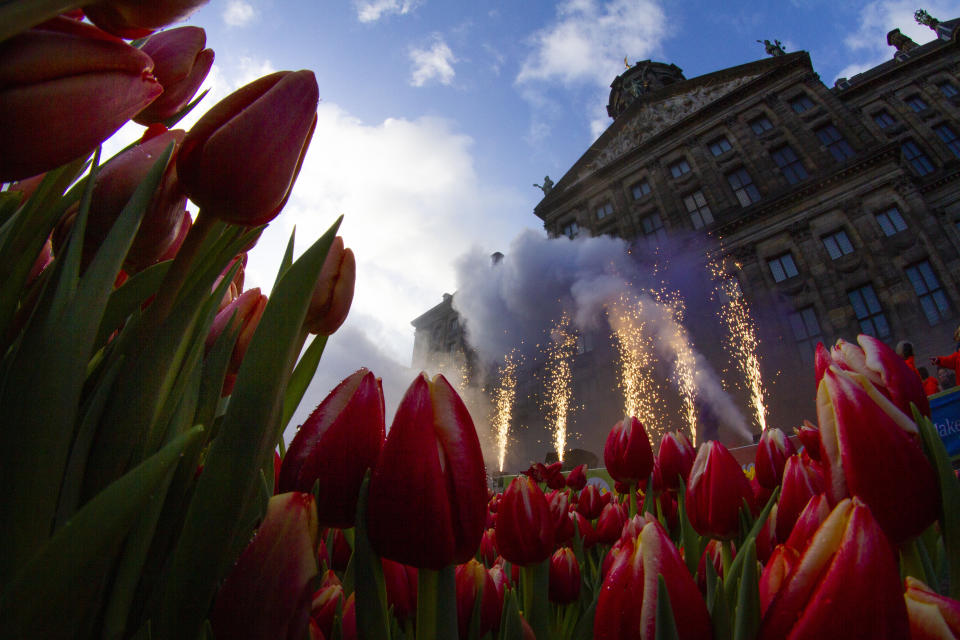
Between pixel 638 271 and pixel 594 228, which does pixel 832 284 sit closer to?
pixel 638 271

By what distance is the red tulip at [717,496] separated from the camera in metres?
0.86

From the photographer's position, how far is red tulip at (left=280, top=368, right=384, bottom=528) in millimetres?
500

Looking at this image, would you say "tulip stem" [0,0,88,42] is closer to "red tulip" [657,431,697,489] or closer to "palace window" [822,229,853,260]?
"red tulip" [657,431,697,489]

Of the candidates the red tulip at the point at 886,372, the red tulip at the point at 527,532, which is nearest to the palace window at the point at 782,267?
the red tulip at the point at 886,372

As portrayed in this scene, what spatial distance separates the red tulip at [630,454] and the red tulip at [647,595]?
915 millimetres

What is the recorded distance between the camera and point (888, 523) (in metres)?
0.50

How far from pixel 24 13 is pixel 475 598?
0.79 metres

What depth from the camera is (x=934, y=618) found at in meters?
0.32

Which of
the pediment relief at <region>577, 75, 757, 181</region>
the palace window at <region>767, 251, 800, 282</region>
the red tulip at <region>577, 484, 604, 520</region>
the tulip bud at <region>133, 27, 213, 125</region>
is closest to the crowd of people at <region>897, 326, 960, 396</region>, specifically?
the red tulip at <region>577, 484, 604, 520</region>

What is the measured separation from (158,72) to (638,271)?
2253 cm

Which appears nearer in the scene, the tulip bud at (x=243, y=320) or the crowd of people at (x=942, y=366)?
the tulip bud at (x=243, y=320)

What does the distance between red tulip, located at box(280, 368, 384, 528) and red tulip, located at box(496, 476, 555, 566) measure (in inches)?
14.7

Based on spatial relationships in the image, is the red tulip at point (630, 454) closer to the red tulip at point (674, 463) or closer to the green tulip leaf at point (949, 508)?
the red tulip at point (674, 463)


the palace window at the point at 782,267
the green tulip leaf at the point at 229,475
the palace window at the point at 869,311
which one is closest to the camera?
the green tulip leaf at the point at 229,475
